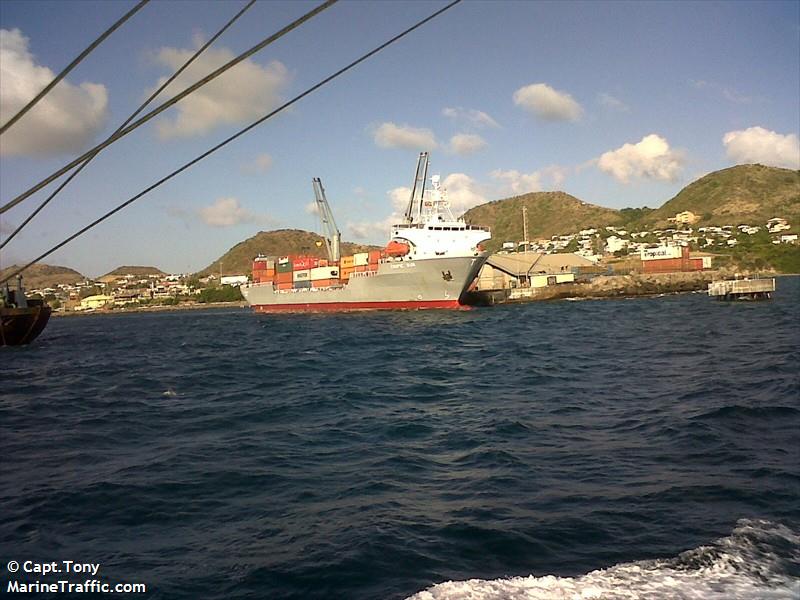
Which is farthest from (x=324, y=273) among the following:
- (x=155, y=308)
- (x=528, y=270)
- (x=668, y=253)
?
(x=155, y=308)

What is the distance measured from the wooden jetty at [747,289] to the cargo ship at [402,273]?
18.3 m

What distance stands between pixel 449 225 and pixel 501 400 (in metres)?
39.3

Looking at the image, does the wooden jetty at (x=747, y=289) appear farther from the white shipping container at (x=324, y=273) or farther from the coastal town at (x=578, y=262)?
the white shipping container at (x=324, y=273)

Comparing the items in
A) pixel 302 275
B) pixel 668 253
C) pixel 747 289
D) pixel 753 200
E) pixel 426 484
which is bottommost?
pixel 426 484

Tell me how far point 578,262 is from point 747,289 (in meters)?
48.4

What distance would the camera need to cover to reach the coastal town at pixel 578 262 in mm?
73312

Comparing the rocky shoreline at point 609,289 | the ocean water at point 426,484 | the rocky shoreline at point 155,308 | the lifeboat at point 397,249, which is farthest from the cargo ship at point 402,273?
the rocky shoreline at point 155,308

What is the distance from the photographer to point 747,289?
4044 cm

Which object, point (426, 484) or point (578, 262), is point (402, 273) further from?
point (578, 262)

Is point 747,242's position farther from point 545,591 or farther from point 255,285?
point 545,591

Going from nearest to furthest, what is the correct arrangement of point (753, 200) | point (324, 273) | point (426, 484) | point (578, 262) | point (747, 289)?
point (426, 484), point (747, 289), point (324, 273), point (578, 262), point (753, 200)

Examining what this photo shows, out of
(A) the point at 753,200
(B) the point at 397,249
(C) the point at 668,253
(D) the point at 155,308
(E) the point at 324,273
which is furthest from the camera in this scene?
(A) the point at 753,200

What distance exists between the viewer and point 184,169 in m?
3.73

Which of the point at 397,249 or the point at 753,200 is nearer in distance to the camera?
the point at 397,249
